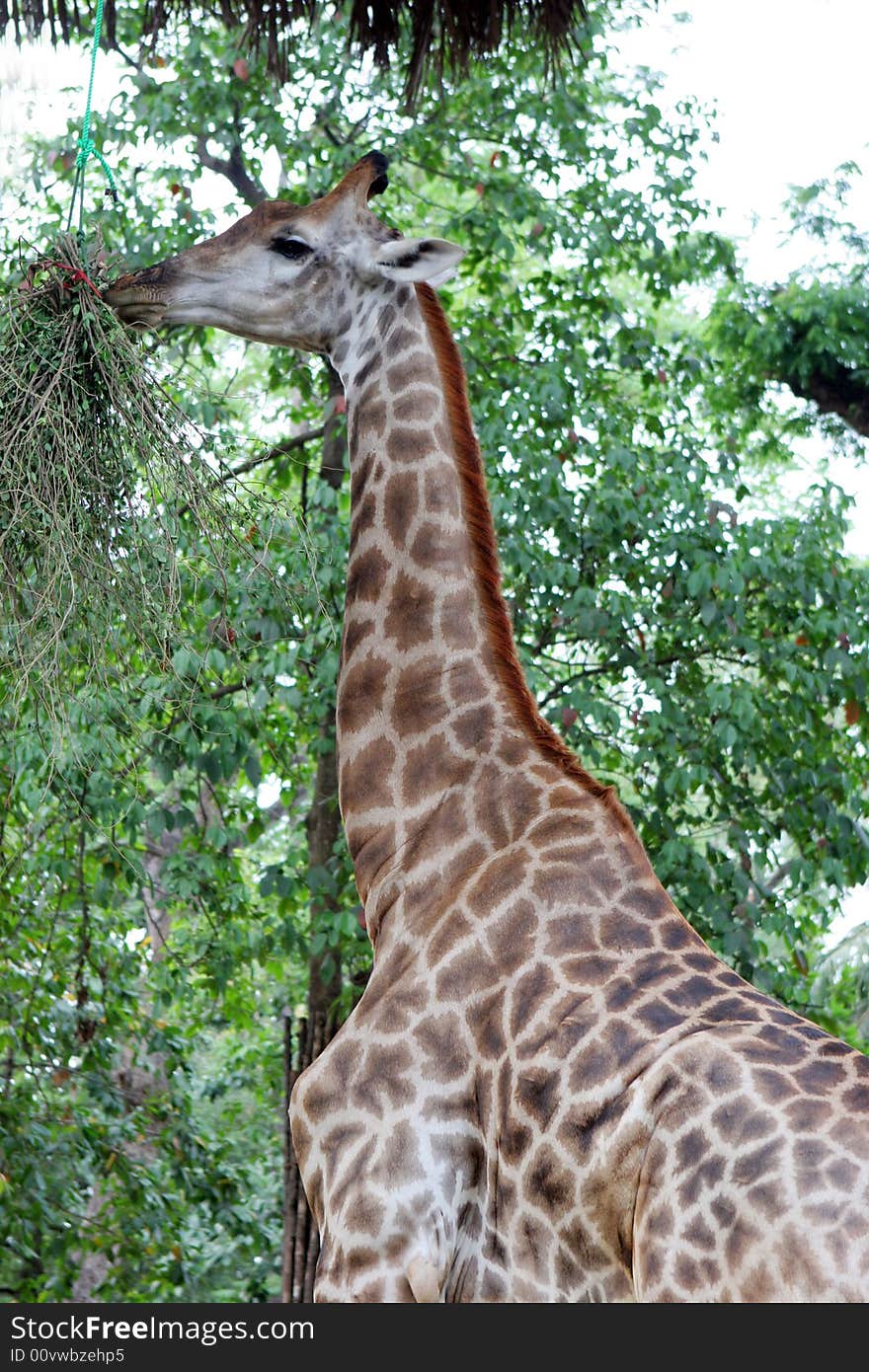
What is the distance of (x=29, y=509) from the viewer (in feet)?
9.60

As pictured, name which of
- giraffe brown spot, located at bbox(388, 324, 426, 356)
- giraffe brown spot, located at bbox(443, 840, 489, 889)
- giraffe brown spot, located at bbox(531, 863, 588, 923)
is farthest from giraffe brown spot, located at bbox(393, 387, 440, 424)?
giraffe brown spot, located at bbox(531, 863, 588, 923)

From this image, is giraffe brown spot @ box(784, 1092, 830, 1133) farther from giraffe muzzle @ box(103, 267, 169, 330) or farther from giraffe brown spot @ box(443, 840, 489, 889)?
giraffe muzzle @ box(103, 267, 169, 330)

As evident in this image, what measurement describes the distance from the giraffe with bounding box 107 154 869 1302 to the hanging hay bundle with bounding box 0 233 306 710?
223mm

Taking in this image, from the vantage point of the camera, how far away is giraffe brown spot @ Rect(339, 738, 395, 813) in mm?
3207

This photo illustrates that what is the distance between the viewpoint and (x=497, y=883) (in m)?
2.88

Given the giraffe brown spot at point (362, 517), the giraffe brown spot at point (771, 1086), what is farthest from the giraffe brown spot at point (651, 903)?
the giraffe brown spot at point (362, 517)

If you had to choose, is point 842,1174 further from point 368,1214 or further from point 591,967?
point 368,1214

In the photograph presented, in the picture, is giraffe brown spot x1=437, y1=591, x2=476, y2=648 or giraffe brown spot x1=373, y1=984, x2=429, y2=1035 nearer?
giraffe brown spot x1=373, y1=984, x2=429, y2=1035

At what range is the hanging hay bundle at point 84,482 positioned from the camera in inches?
115

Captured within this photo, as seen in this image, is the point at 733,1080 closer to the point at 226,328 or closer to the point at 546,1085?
the point at 546,1085

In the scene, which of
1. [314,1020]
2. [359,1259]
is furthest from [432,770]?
[314,1020]

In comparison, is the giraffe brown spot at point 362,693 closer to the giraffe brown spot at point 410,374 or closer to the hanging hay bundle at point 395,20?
the giraffe brown spot at point 410,374

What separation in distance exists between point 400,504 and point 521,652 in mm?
2999

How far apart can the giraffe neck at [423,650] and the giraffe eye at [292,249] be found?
20 cm
